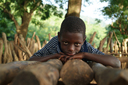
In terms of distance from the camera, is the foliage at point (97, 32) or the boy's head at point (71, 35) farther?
the foliage at point (97, 32)

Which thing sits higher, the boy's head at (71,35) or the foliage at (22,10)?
the foliage at (22,10)

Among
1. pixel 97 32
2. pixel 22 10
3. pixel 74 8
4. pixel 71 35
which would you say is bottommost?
pixel 97 32

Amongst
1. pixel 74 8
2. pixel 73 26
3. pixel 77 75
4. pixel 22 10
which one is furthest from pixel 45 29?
pixel 77 75

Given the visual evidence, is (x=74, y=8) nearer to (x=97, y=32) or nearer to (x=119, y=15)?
(x=119, y=15)

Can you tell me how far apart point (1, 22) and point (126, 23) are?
336 inches

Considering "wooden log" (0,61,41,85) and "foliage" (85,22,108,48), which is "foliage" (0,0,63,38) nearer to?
"wooden log" (0,61,41,85)

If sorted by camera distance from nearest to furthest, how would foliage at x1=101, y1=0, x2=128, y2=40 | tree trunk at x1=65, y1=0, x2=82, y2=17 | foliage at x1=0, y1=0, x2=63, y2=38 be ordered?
tree trunk at x1=65, y1=0, x2=82, y2=17
foliage at x1=0, y1=0, x2=63, y2=38
foliage at x1=101, y1=0, x2=128, y2=40

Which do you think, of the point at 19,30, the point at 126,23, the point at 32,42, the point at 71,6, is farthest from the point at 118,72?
the point at 126,23

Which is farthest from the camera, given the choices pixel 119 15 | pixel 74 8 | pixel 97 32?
pixel 97 32

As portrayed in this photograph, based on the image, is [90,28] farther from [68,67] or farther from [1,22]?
[68,67]

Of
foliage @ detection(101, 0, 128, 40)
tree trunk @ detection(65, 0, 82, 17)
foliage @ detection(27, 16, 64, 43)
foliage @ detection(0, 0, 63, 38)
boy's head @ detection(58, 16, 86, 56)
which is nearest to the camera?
boy's head @ detection(58, 16, 86, 56)

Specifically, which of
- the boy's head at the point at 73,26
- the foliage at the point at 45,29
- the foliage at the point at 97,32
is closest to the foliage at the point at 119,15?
the foliage at the point at 45,29

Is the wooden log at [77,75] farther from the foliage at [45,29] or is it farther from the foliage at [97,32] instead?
the foliage at [97,32]

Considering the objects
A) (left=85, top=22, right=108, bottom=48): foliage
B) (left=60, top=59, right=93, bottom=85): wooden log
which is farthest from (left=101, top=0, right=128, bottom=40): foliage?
(left=85, top=22, right=108, bottom=48): foliage
